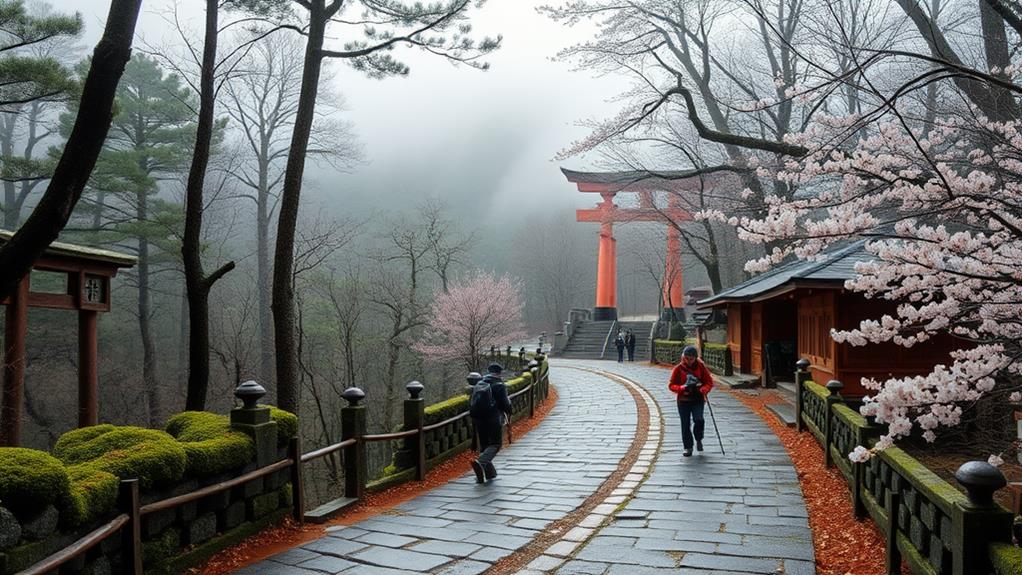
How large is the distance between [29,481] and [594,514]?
4.46 meters

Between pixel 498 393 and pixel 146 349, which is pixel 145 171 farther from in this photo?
pixel 498 393

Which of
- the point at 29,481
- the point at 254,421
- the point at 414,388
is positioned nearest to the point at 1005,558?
the point at 29,481

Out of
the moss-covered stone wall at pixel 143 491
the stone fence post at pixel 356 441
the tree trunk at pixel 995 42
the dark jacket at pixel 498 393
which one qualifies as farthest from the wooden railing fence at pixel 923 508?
the tree trunk at pixel 995 42

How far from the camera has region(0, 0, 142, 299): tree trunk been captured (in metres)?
4.18

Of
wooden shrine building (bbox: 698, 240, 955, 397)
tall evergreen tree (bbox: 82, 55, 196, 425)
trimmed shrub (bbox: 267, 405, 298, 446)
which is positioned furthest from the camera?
tall evergreen tree (bbox: 82, 55, 196, 425)

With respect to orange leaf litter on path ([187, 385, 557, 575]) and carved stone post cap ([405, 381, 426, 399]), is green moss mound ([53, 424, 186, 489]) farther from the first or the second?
carved stone post cap ([405, 381, 426, 399])

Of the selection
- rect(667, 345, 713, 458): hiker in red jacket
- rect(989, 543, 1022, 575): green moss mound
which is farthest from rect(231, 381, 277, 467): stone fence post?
rect(667, 345, 713, 458): hiker in red jacket

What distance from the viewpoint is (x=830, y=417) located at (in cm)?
765

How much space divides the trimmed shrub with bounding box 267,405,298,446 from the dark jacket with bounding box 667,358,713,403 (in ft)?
16.0

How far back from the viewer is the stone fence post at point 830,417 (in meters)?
7.52

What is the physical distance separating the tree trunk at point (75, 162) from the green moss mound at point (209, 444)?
5.56 feet

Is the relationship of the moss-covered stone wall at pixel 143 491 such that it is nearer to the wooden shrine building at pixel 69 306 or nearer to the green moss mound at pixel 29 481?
the green moss mound at pixel 29 481

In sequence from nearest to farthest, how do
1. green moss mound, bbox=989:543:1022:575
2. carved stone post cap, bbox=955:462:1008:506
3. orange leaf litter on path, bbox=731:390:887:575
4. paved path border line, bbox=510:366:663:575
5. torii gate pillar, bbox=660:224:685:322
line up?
green moss mound, bbox=989:543:1022:575, carved stone post cap, bbox=955:462:1008:506, orange leaf litter on path, bbox=731:390:887:575, paved path border line, bbox=510:366:663:575, torii gate pillar, bbox=660:224:685:322

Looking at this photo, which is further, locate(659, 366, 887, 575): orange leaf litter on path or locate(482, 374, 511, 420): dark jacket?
locate(482, 374, 511, 420): dark jacket
